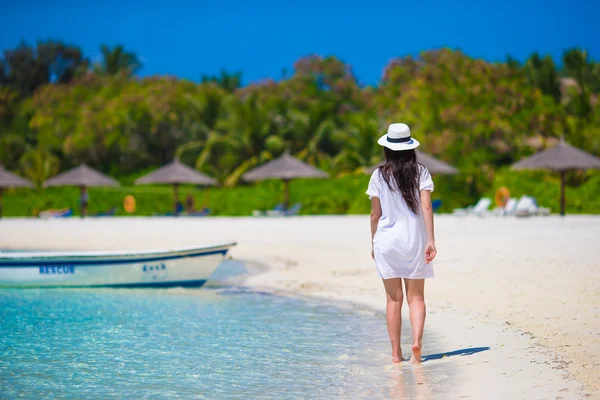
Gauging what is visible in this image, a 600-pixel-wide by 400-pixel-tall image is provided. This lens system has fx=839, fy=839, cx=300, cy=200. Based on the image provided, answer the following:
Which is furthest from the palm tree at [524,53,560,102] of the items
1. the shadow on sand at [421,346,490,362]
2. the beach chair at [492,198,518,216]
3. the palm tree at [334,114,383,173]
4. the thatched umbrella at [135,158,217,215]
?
the shadow on sand at [421,346,490,362]

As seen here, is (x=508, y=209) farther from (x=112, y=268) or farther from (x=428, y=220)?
(x=428, y=220)

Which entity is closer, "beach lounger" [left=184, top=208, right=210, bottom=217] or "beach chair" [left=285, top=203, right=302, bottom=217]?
"beach chair" [left=285, top=203, right=302, bottom=217]

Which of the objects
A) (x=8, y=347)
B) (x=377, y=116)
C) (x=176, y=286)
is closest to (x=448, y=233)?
(x=176, y=286)

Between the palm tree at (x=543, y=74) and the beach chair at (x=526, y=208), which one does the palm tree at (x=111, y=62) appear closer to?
the palm tree at (x=543, y=74)

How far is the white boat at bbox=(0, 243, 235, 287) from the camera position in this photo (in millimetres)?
12883

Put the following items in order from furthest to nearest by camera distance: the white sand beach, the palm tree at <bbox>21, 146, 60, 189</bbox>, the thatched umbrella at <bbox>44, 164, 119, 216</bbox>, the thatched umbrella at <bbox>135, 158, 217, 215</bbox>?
the palm tree at <bbox>21, 146, 60, 189</bbox> → the thatched umbrella at <bbox>44, 164, 119, 216</bbox> → the thatched umbrella at <bbox>135, 158, 217, 215</bbox> → the white sand beach

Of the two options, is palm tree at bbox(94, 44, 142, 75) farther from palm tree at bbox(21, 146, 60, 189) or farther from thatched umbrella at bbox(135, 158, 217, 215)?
thatched umbrella at bbox(135, 158, 217, 215)

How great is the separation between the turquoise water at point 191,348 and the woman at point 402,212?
0.89m

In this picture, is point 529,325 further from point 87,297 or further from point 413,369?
point 87,297

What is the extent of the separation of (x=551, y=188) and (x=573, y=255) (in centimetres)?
1766

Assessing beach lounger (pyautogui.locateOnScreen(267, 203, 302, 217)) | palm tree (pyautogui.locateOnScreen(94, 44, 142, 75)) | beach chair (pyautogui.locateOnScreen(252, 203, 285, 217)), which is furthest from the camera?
palm tree (pyautogui.locateOnScreen(94, 44, 142, 75))

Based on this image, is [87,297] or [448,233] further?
[448,233]

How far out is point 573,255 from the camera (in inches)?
521

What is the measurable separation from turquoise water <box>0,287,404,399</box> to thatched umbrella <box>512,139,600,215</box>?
1781cm
